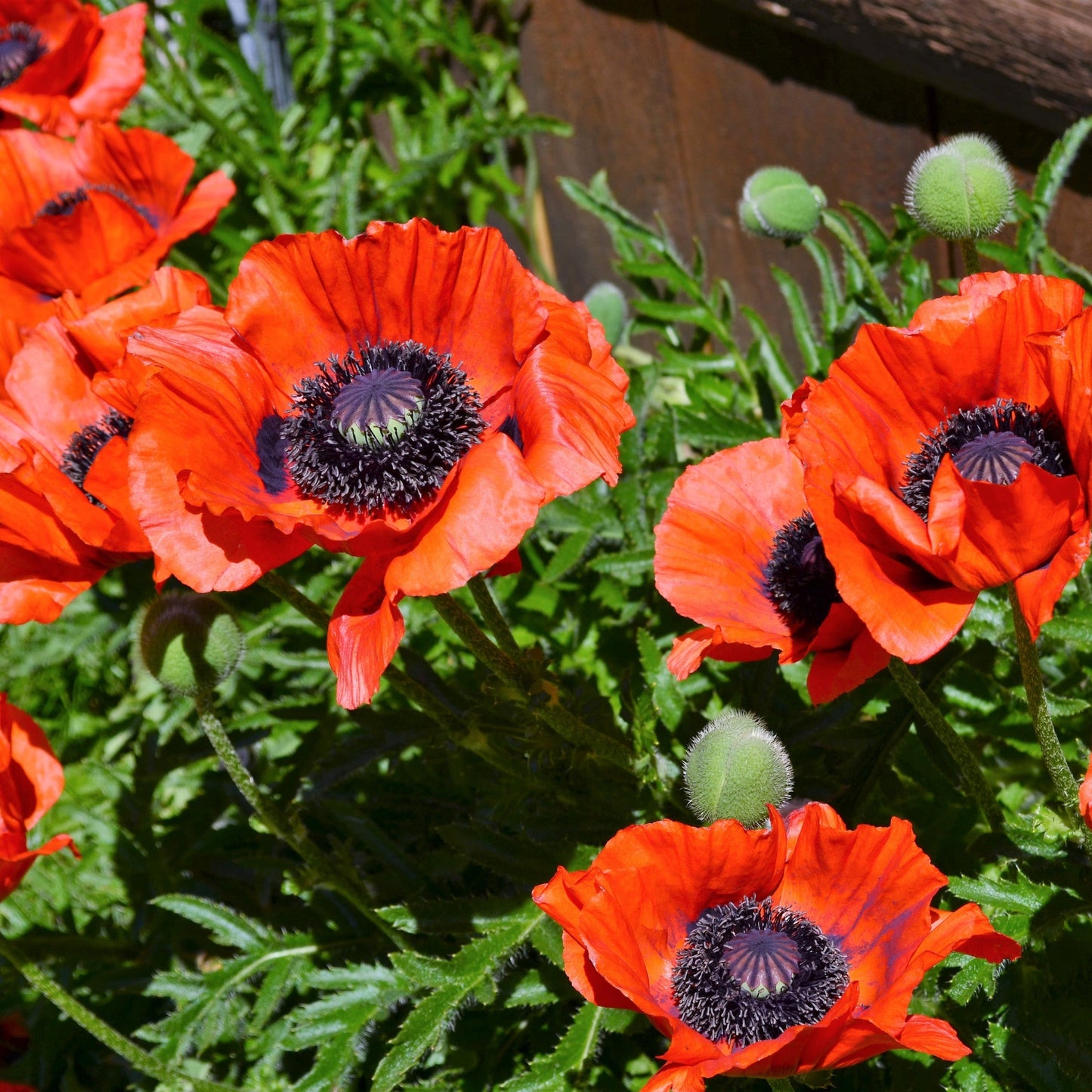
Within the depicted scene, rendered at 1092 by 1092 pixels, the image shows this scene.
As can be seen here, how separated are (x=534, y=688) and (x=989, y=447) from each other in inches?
26.2

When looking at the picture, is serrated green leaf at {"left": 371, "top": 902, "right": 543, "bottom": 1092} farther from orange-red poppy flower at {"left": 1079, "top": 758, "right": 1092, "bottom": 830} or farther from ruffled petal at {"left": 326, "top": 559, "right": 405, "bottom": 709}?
orange-red poppy flower at {"left": 1079, "top": 758, "right": 1092, "bottom": 830}

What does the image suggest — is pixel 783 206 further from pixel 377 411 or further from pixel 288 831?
pixel 288 831

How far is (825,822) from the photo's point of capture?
1515 mm

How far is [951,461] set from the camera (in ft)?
4.37

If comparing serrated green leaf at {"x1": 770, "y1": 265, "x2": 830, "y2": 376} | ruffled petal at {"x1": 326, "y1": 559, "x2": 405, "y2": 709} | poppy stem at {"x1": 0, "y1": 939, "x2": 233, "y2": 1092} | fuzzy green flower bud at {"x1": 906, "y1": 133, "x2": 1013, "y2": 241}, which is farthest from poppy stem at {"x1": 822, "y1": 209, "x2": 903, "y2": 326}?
poppy stem at {"x1": 0, "y1": 939, "x2": 233, "y2": 1092}

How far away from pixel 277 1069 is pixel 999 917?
1.51 meters

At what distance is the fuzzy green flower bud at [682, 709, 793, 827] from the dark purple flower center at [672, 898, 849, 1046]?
11cm

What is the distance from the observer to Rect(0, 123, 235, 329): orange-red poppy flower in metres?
2.50

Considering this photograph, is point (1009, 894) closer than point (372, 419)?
No

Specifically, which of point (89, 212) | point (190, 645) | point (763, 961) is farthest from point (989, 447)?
point (89, 212)

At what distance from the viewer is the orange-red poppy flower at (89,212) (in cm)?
250

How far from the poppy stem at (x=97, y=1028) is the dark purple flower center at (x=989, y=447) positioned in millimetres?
1313

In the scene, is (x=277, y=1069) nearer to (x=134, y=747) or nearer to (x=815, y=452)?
(x=134, y=747)

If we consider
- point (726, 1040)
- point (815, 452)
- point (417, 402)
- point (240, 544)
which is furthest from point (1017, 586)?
point (240, 544)
